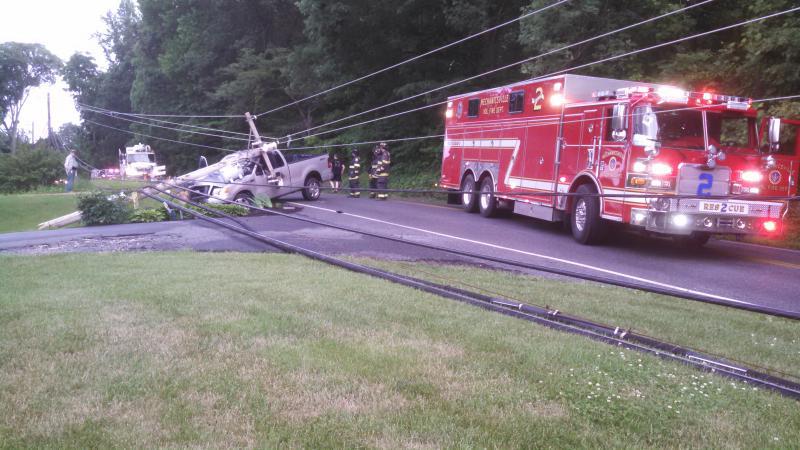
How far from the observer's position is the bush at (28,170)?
32094 millimetres

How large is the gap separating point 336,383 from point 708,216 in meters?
8.94

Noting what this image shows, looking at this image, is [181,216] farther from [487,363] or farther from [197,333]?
[487,363]

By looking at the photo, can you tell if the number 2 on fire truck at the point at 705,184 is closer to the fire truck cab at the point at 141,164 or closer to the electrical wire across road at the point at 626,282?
the electrical wire across road at the point at 626,282

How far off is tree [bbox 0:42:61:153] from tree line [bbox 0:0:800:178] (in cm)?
1946

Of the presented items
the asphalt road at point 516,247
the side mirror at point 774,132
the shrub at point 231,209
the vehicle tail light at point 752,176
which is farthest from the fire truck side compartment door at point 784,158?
the shrub at point 231,209

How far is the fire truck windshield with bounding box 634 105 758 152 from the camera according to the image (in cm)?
1116

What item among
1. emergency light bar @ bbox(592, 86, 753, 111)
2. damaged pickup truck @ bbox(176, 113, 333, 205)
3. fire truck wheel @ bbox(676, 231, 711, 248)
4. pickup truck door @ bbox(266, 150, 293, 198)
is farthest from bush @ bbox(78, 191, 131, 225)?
fire truck wheel @ bbox(676, 231, 711, 248)

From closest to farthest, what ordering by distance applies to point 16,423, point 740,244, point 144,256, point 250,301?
point 16,423
point 250,301
point 144,256
point 740,244

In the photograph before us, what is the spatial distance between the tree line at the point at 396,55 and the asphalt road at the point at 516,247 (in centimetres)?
445

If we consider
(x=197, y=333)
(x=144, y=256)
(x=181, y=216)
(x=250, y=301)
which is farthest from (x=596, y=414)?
(x=181, y=216)

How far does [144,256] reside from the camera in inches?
402

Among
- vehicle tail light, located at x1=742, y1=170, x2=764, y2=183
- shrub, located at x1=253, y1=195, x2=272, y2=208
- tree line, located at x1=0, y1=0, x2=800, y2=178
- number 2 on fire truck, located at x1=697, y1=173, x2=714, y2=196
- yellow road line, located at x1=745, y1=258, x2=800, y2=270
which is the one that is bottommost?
yellow road line, located at x1=745, y1=258, x2=800, y2=270

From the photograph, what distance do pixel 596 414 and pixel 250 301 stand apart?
12.6ft

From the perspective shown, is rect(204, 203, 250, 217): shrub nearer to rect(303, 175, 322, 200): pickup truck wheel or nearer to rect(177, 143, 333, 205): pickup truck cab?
rect(177, 143, 333, 205): pickup truck cab
